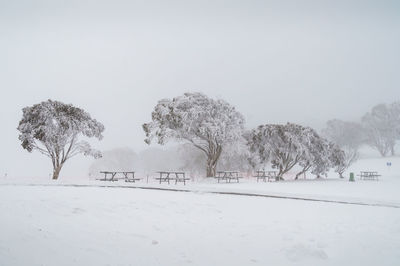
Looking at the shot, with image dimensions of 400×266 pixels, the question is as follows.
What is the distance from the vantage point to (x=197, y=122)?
28297 millimetres

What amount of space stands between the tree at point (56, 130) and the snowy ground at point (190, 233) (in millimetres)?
15100

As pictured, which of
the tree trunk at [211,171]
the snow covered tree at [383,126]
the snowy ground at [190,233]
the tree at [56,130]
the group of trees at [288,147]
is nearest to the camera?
the snowy ground at [190,233]

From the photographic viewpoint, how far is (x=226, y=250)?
250 inches

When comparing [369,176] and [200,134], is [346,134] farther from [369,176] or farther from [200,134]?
[200,134]

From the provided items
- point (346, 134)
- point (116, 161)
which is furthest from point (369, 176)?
point (116, 161)

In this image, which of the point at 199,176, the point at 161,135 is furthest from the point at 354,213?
the point at 199,176

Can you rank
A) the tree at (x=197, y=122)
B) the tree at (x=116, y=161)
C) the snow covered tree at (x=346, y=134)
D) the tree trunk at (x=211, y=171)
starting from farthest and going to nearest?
the tree at (x=116, y=161), the snow covered tree at (x=346, y=134), the tree trunk at (x=211, y=171), the tree at (x=197, y=122)

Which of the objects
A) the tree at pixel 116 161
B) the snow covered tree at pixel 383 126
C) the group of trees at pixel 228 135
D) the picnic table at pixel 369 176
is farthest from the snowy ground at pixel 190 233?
the snow covered tree at pixel 383 126

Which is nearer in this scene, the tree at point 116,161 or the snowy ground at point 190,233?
the snowy ground at point 190,233

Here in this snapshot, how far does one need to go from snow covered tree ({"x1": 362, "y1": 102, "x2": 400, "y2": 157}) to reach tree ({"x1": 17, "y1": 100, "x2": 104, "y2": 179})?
178ft

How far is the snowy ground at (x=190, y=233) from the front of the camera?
5445 mm

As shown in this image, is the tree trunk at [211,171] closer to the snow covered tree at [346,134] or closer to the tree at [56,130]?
the tree at [56,130]

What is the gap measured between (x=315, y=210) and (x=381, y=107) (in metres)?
57.3

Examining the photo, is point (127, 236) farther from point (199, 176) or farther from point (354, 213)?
point (199, 176)
